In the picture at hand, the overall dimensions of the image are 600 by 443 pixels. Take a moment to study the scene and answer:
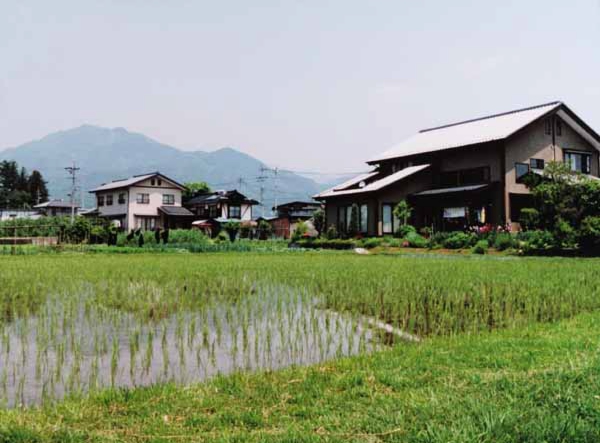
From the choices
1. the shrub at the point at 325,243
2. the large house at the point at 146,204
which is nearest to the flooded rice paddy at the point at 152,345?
the shrub at the point at 325,243

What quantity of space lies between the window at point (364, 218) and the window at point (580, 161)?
33.6 ft

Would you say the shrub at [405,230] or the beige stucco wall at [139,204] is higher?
the beige stucco wall at [139,204]

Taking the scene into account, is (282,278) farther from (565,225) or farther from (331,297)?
(565,225)

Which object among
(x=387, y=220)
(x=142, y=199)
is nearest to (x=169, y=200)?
(x=142, y=199)

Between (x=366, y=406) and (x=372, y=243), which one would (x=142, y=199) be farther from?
(x=366, y=406)

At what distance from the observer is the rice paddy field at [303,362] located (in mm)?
2807

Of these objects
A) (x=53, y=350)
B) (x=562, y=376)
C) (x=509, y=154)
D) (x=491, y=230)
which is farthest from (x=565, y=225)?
(x=53, y=350)

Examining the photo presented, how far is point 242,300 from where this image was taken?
759 cm

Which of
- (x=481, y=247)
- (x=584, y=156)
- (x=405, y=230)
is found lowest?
(x=481, y=247)

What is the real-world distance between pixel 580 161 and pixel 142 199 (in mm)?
34783

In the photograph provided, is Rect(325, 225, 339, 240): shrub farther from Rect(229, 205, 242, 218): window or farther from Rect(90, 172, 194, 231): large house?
Rect(229, 205, 242, 218): window

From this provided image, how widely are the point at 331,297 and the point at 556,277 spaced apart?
4.27 m

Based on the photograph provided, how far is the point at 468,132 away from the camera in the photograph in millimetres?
28328

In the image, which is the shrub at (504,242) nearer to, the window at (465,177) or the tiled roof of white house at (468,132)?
the tiled roof of white house at (468,132)
